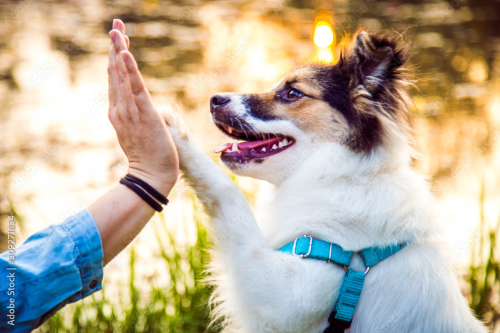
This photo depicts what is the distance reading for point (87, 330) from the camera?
10.2 ft

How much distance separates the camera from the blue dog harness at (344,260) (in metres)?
1.86

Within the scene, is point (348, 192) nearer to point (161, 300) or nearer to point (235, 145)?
point (235, 145)

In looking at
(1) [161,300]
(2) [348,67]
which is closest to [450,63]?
(2) [348,67]

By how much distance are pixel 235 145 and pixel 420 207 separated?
1.06m

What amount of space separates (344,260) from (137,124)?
110 cm

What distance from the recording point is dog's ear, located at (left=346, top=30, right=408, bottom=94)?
2250mm

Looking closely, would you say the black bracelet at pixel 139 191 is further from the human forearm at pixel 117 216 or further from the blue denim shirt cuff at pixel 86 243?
the blue denim shirt cuff at pixel 86 243

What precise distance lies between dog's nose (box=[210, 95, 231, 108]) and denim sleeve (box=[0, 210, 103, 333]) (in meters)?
1.19

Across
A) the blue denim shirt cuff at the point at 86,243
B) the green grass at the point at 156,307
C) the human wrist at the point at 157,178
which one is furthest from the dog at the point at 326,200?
the green grass at the point at 156,307

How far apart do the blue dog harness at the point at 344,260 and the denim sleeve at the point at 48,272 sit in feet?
3.06

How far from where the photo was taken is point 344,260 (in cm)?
190

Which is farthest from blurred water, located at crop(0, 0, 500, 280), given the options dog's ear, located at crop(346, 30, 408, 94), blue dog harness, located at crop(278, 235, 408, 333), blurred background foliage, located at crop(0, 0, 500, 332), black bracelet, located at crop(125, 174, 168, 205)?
black bracelet, located at crop(125, 174, 168, 205)

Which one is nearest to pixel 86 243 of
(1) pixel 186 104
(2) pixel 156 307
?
(2) pixel 156 307

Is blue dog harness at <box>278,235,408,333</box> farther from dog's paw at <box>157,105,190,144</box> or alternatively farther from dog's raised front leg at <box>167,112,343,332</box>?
dog's paw at <box>157,105,190,144</box>
